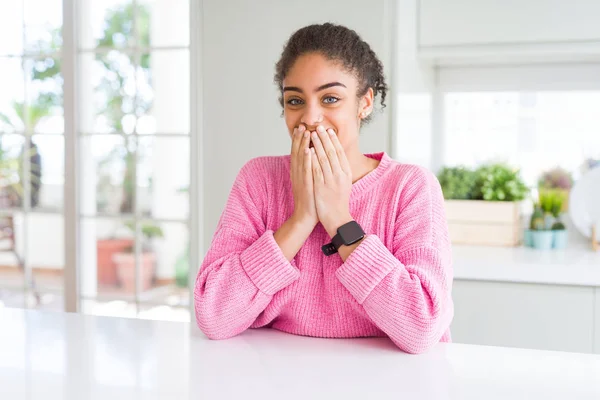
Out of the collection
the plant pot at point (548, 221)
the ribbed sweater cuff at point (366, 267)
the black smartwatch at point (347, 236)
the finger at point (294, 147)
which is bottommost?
the plant pot at point (548, 221)

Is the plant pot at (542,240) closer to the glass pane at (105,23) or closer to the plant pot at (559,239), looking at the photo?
the plant pot at (559,239)

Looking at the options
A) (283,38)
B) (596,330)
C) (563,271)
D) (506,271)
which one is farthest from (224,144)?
(596,330)

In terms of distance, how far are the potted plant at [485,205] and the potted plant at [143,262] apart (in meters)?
3.12

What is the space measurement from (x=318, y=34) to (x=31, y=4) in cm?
265

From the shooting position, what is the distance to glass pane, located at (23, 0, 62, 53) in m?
3.38

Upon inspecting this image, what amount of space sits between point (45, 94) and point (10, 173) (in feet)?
1.98

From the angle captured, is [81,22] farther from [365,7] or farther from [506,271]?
[506,271]

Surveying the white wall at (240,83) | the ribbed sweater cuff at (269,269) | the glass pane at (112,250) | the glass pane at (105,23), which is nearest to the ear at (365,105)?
the ribbed sweater cuff at (269,269)

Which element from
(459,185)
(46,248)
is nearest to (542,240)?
(459,185)

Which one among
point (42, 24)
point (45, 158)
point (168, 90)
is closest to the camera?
point (42, 24)

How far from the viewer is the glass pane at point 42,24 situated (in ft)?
11.1

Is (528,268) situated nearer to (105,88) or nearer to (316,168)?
(316,168)

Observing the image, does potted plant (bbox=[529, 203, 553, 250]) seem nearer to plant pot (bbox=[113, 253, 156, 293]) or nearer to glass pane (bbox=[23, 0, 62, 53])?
glass pane (bbox=[23, 0, 62, 53])

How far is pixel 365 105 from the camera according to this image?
4.45 ft
